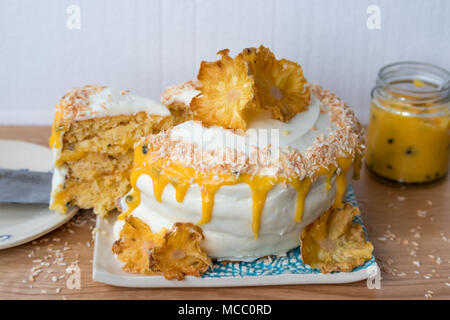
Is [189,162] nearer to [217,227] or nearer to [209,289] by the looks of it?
[217,227]

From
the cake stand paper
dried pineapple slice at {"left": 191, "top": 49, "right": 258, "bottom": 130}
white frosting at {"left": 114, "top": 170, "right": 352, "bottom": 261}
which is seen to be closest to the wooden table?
the cake stand paper

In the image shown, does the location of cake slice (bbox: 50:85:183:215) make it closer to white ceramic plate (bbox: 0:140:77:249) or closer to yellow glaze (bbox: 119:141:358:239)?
white ceramic plate (bbox: 0:140:77:249)

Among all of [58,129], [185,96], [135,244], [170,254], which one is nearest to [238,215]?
[170,254]

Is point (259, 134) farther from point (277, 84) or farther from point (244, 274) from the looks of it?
point (244, 274)

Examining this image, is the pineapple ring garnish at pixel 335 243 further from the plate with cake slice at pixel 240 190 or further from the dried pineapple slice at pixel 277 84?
the dried pineapple slice at pixel 277 84

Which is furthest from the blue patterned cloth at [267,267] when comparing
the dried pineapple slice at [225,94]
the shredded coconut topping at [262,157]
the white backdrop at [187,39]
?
the white backdrop at [187,39]

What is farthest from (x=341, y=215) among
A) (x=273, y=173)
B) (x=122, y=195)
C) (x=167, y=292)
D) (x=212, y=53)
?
(x=212, y=53)

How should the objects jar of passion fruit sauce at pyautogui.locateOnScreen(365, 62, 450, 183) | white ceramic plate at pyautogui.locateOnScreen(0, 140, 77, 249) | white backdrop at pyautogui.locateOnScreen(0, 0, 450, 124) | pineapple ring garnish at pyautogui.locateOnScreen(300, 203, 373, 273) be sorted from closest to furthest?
1. pineapple ring garnish at pyautogui.locateOnScreen(300, 203, 373, 273)
2. white ceramic plate at pyautogui.locateOnScreen(0, 140, 77, 249)
3. jar of passion fruit sauce at pyautogui.locateOnScreen(365, 62, 450, 183)
4. white backdrop at pyautogui.locateOnScreen(0, 0, 450, 124)
